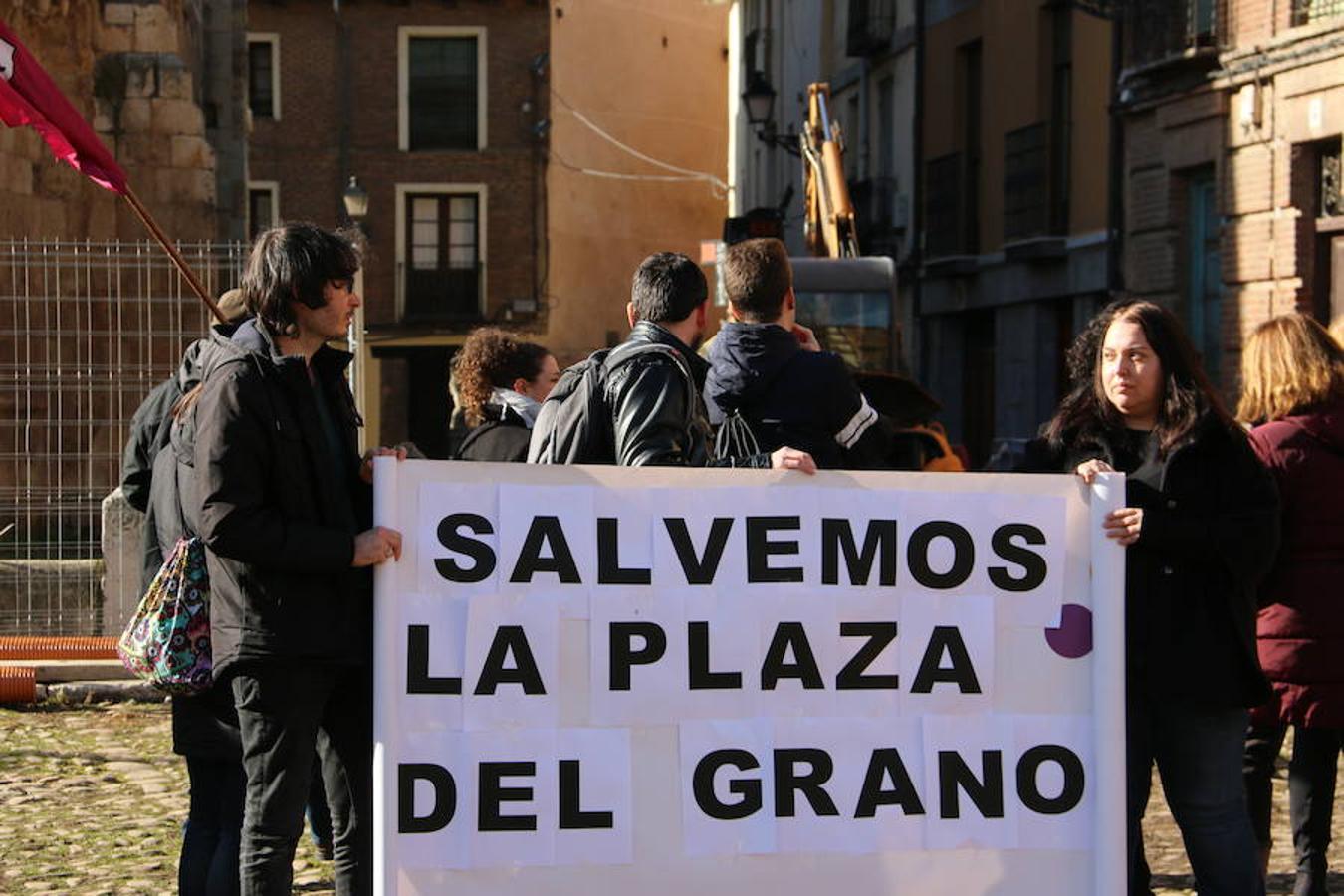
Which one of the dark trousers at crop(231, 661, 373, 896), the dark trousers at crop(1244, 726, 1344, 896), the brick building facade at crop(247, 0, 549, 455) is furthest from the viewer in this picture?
the brick building facade at crop(247, 0, 549, 455)

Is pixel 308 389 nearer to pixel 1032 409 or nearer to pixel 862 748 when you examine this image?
pixel 862 748

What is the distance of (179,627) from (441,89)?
41.4 meters

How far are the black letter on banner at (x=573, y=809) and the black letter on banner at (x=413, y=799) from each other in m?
0.25

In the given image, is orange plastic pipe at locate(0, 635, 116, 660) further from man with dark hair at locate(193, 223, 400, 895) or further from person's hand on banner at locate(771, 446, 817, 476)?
person's hand on banner at locate(771, 446, 817, 476)

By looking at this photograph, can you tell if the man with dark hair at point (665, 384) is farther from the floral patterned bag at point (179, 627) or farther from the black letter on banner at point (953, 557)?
the floral patterned bag at point (179, 627)

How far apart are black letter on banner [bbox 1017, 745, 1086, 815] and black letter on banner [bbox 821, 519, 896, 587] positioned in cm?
54

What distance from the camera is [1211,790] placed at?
510 centimetres

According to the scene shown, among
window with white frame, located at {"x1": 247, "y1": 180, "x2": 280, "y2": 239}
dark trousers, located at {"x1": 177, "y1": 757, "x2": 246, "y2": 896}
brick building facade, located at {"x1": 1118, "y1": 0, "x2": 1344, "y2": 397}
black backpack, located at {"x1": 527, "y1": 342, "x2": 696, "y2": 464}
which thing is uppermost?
window with white frame, located at {"x1": 247, "y1": 180, "x2": 280, "y2": 239}

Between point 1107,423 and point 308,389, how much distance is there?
78.3 inches

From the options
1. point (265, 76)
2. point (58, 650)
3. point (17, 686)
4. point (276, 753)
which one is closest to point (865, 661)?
point (276, 753)

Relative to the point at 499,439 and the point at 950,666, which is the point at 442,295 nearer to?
the point at 499,439

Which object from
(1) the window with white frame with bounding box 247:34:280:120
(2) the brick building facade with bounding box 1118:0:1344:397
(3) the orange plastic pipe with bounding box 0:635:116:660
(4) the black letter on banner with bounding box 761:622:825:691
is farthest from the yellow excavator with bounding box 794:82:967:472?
(1) the window with white frame with bounding box 247:34:280:120

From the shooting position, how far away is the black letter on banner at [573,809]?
491cm

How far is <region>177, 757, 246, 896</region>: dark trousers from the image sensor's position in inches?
209
